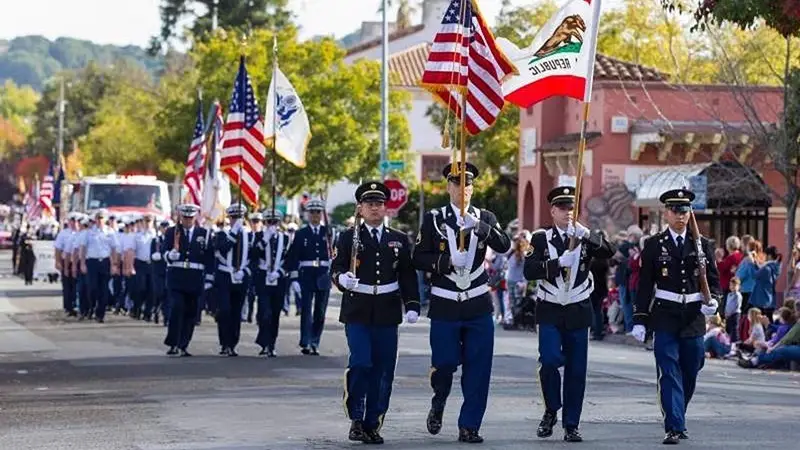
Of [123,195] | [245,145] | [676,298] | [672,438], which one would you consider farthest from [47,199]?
[672,438]

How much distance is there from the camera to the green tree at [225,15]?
8375cm

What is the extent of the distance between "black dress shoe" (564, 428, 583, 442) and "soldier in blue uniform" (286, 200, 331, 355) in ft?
31.8

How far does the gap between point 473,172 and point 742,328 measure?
1285cm

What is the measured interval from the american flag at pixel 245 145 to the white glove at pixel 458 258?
620 inches

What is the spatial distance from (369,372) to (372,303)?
0.55 m

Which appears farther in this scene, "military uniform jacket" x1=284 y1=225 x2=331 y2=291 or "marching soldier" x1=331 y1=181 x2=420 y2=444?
"military uniform jacket" x1=284 y1=225 x2=331 y2=291

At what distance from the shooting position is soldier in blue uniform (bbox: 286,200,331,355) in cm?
2356

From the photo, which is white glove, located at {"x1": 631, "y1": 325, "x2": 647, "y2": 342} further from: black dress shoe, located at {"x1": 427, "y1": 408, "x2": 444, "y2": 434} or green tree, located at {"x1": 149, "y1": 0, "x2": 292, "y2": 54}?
green tree, located at {"x1": 149, "y1": 0, "x2": 292, "y2": 54}

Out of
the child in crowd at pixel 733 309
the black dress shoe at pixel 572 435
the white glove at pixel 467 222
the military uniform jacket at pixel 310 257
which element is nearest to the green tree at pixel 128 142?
the child in crowd at pixel 733 309

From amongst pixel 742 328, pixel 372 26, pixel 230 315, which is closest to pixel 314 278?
pixel 230 315

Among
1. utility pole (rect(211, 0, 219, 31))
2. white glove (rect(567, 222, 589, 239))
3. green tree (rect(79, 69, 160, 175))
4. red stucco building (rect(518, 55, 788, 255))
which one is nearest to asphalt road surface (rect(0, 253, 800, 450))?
white glove (rect(567, 222, 589, 239))

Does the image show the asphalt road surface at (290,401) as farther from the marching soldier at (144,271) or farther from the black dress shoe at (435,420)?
the marching soldier at (144,271)

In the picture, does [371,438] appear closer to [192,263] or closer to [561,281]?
[561,281]

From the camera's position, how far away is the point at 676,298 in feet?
47.2
